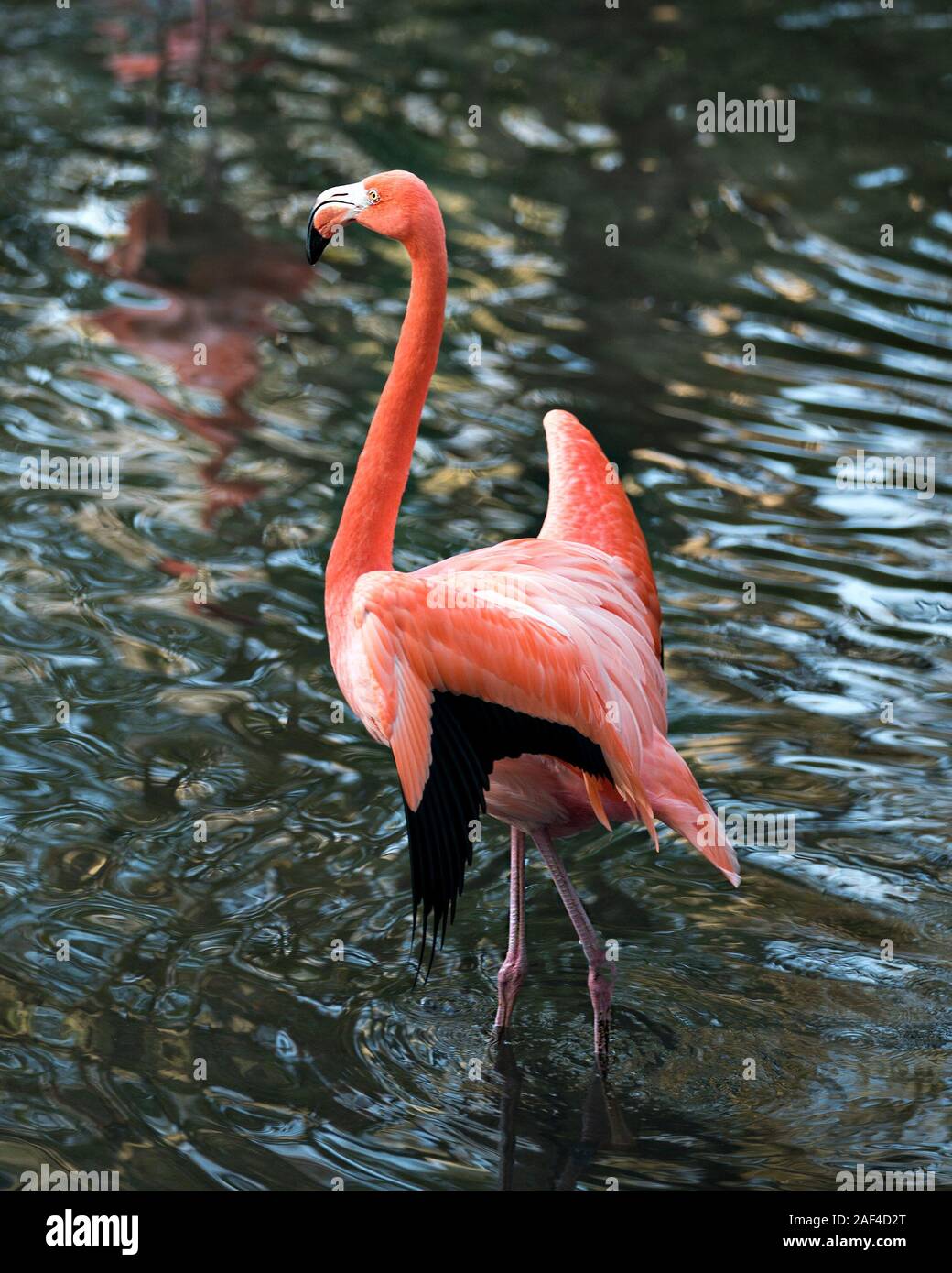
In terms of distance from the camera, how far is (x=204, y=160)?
29.2 ft

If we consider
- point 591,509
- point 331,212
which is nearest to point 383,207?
point 331,212

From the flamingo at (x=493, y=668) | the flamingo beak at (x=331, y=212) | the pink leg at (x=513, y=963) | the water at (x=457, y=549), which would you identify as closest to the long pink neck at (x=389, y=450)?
the flamingo at (x=493, y=668)

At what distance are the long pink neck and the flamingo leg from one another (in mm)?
744

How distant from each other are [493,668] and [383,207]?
41.2 inches

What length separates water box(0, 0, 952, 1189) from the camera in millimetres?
3561

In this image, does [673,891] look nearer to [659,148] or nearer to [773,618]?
[773,618]

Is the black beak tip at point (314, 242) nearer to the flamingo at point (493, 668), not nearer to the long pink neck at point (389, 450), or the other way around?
the flamingo at point (493, 668)

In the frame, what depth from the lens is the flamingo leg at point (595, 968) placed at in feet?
12.0

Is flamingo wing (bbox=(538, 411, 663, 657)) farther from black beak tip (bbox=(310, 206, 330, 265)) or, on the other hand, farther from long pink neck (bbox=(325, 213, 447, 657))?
black beak tip (bbox=(310, 206, 330, 265))

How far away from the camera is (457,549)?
5797mm

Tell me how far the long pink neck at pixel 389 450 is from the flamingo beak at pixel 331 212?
0.15 m

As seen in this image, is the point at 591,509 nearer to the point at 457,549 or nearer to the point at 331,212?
the point at 331,212
